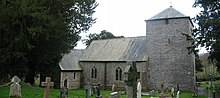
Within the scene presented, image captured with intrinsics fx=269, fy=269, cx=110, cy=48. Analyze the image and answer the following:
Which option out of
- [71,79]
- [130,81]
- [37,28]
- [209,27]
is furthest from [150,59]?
[130,81]

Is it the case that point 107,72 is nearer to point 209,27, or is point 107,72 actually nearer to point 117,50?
point 117,50

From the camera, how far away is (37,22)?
58.0 feet

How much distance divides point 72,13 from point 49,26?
4.18 m

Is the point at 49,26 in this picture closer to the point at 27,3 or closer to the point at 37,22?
the point at 37,22

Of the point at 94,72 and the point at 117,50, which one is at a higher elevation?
the point at 117,50

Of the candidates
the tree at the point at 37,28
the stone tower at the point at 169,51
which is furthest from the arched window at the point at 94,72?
the tree at the point at 37,28

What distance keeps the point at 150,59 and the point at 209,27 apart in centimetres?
1354

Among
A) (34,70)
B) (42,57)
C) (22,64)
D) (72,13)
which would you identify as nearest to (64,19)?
(72,13)

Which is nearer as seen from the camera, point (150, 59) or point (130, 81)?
point (130, 81)

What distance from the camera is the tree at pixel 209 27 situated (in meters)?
18.7

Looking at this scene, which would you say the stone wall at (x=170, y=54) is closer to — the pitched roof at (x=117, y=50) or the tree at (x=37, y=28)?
the pitched roof at (x=117, y=50)

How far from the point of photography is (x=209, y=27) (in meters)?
19.2

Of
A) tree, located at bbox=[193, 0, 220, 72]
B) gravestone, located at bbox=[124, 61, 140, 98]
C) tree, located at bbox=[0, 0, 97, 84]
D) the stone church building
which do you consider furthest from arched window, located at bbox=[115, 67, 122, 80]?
gravestone, located at bbox=[124, 61, 140, 98]

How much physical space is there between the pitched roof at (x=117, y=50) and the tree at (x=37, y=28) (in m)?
10.9
